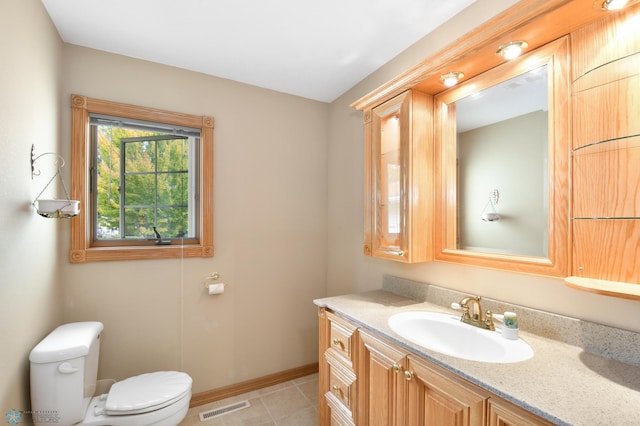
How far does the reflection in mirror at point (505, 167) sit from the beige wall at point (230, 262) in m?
1.40

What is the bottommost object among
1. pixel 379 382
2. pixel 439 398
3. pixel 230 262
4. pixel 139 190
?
pixel 379 382

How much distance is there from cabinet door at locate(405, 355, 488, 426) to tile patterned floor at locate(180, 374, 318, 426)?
115 cm

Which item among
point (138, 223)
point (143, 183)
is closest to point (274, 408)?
point (138, 223)

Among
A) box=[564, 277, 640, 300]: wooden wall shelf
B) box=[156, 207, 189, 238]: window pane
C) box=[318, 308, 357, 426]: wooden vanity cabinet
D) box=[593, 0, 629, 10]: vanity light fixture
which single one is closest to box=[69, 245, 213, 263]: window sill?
box=[156, 207, 189, 238]: window pane

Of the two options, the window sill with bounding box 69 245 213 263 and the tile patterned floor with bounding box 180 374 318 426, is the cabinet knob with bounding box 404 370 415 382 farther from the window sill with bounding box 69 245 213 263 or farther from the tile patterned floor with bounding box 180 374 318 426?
the window sill with bounding box 69 245 213 263

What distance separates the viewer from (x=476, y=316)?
4.56 ft

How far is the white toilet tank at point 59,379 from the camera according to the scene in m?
1.40

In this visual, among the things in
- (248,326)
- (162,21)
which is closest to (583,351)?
(248,326)

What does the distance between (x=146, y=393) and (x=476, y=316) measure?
1.79 m

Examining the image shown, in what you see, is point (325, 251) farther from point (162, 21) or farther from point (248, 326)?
point (162, 21)

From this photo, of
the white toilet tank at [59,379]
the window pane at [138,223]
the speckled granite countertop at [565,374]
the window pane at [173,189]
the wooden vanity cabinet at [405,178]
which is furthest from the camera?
the window pane at [173,189]

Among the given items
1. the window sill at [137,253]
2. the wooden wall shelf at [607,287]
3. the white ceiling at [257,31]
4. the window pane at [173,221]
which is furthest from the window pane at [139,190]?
the wooden wall shelf at [607,287]

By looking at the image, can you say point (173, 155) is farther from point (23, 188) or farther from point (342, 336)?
point (342, 336)

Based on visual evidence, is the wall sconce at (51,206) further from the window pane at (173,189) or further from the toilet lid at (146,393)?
the toilet lid at (146,393)
